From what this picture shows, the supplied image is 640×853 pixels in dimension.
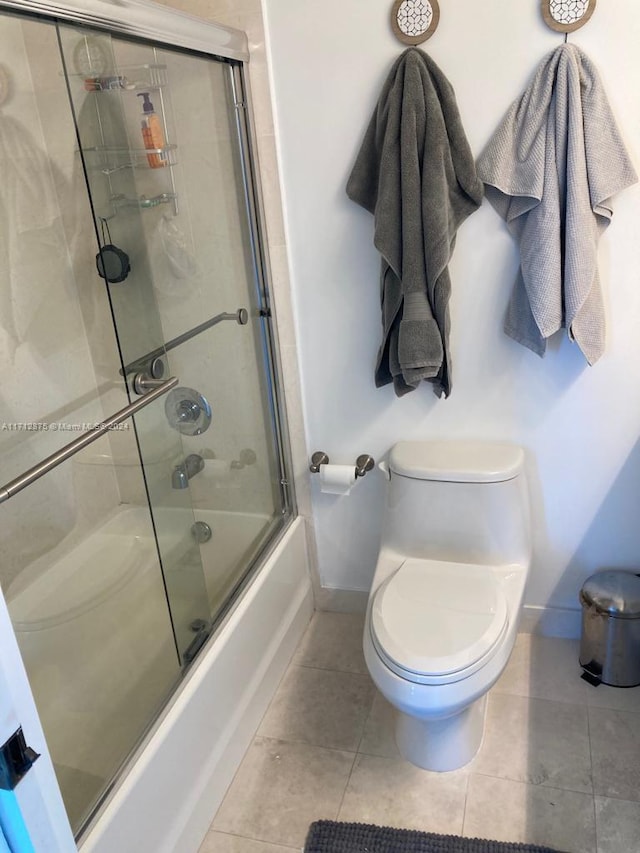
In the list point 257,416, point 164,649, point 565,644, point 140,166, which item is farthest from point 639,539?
point 140,166

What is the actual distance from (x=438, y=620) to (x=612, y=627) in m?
0.61

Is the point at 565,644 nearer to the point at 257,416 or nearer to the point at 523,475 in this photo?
the point at 523,475

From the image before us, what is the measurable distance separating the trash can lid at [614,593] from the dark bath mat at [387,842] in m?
0.67

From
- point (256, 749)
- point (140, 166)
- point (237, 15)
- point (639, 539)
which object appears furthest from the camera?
point (639, 539)

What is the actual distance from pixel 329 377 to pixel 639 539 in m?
1.06

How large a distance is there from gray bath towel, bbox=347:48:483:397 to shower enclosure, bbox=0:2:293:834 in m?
0.39

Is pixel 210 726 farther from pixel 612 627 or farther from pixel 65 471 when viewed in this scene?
pixel 612 627

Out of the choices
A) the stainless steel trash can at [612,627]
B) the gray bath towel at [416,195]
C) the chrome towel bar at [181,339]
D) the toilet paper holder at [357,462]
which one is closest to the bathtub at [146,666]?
the toilet paper holder at [357,462]

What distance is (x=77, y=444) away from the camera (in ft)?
4.66

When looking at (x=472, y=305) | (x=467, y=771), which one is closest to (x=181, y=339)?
(x=472, y=305)

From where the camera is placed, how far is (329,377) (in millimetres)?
2143

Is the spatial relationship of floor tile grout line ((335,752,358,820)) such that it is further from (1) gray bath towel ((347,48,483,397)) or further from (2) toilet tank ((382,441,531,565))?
(1) gray bath towel ((347,48,483,397))

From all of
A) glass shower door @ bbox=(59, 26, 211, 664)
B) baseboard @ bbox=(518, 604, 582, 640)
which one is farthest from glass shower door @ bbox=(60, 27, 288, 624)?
baseboard @ bbox=(518, 604, 582, 640)

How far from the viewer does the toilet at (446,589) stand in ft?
5.33
